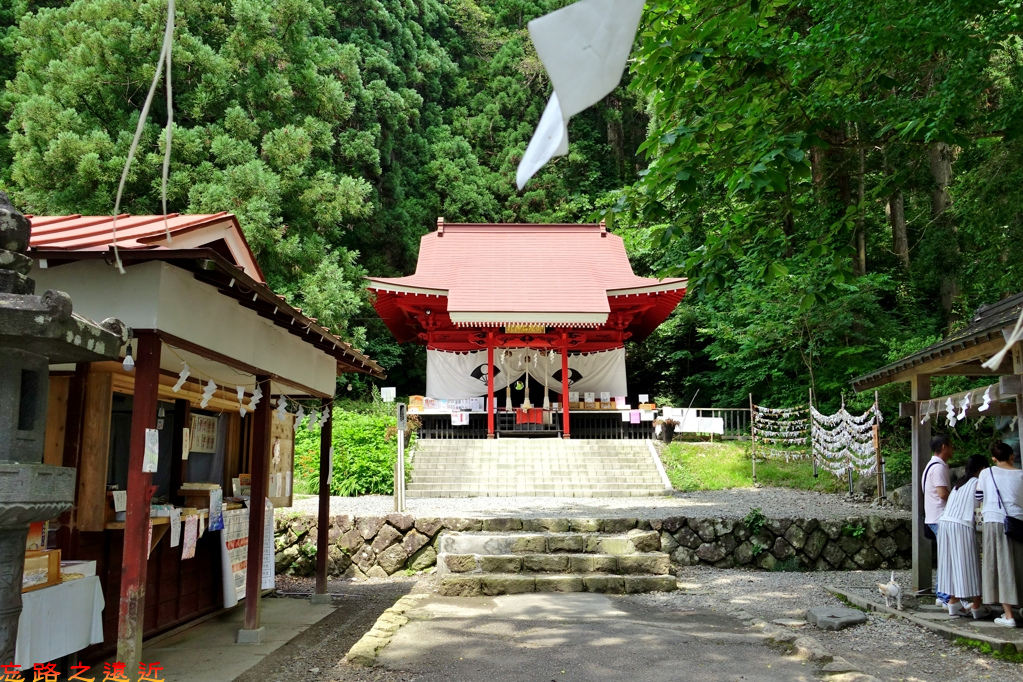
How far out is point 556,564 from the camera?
827cm

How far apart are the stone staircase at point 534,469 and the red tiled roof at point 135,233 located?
328 inches

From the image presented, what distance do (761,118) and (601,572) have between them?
5.01m

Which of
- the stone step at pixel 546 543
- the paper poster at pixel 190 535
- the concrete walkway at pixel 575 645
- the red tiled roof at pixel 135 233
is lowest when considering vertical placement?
the concrete walkway at pixel 575 645

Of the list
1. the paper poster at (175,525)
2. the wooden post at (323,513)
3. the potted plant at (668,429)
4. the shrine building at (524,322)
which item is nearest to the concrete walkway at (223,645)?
the wooden post at (323,513)

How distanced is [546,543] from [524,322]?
9410 mm

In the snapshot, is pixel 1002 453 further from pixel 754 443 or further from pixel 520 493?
pixel 754 443

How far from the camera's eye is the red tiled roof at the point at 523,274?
17656 mm

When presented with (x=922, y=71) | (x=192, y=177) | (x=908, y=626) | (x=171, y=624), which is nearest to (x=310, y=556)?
(x=171, y=624)

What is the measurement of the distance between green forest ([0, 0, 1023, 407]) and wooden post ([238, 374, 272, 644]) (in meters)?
3.43

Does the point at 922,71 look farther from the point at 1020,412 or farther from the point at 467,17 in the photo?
the point at 467,17

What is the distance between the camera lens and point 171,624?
247 inches

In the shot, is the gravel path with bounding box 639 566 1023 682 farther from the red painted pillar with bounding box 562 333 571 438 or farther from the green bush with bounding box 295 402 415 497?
the red painted pillar with bounding box 562 333 571 438

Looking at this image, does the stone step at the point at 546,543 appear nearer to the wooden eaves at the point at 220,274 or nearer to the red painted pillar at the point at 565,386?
the wooden eaves at the point at 220,274

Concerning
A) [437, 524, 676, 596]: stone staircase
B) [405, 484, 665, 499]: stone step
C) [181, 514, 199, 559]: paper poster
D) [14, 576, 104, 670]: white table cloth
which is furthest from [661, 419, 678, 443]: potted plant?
[14, 576, 104, 670]: white table cloth
